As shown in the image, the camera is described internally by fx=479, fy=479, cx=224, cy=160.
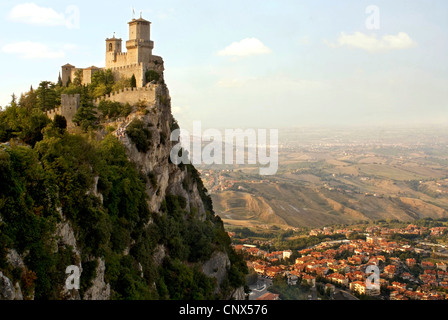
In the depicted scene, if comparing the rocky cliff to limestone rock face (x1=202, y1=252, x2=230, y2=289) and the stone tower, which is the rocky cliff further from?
the stone tower

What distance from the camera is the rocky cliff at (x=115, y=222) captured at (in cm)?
1298

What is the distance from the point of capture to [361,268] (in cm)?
5675

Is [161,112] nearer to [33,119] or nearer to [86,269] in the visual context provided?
[33,119]

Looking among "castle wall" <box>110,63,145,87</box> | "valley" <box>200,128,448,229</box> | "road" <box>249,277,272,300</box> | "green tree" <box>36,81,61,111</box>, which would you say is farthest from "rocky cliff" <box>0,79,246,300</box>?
"valley" <box>200,128,448,229</box>

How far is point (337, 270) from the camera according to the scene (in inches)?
2180

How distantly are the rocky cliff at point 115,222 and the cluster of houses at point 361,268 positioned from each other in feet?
70.0

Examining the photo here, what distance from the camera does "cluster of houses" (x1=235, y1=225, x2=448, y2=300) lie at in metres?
48.6

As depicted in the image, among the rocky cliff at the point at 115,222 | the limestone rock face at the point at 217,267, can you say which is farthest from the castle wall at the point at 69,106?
the limestone rock face at the point at 217,267

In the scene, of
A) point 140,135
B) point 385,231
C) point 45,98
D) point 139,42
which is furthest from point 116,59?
point 385,231

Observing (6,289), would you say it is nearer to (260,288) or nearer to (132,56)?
(132,56)

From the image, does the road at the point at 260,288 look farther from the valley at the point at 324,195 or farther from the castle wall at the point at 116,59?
the valley at the point at 324,195

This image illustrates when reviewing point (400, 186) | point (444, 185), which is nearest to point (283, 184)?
point (400, 186)

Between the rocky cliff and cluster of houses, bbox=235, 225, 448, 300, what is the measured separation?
21.3m
